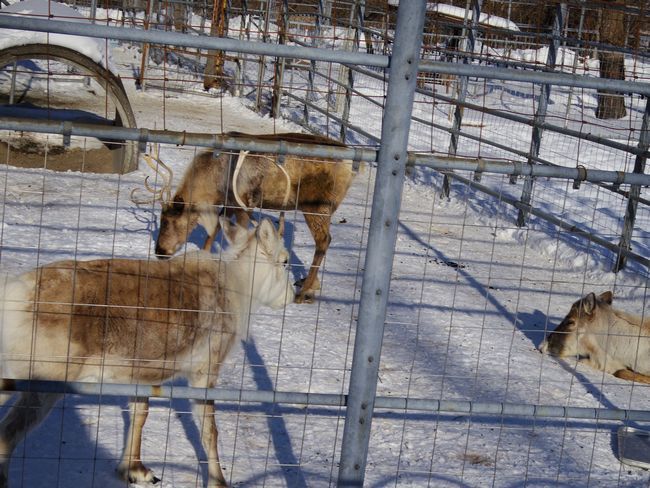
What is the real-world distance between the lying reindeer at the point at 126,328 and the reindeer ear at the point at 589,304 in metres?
3.03

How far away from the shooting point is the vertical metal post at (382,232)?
290 cm

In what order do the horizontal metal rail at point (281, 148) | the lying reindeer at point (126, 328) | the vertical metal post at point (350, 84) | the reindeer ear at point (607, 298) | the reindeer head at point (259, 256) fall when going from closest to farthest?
the horizontal metal rail at point (281, 148) < the lying reindeer at point (126, 328) < the reindeer head at point (259, 256) < the reindeer ear at point (607, 298) < the vertical metal post at point (350, 84)

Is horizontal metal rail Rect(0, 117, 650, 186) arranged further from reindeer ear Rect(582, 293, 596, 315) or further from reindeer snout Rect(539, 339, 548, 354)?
reindeer ear Rect(582, 293, 596, 315)

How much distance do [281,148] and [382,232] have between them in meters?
0.49

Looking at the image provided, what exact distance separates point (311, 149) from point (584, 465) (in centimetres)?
268

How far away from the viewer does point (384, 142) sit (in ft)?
9.79

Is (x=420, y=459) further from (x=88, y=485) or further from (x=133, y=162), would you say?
(x=133, y=162)

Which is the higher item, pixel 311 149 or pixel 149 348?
pixel 311 149

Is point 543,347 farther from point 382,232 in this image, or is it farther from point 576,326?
point 382,232

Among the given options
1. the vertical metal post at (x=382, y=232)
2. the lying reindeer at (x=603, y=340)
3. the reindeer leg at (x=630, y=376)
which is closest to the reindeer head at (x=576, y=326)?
the lying reindeer at (x=603, y=340)

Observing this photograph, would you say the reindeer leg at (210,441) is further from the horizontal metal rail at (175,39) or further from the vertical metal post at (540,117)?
the vertical metal post at (540,117)

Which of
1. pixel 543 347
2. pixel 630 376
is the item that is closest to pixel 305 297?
pixel 543 347

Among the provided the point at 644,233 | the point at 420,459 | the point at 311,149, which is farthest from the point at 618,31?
the point at 311,149

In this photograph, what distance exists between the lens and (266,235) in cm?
489
